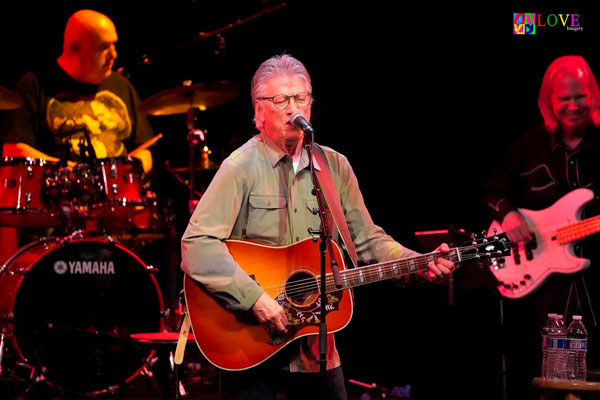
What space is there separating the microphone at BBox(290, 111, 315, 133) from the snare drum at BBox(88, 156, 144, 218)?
118 inches

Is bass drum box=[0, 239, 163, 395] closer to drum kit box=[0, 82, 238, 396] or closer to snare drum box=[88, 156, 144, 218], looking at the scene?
drum kit box=[0, 82, 238, 396]

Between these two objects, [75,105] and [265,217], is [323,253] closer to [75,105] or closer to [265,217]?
[265,217]

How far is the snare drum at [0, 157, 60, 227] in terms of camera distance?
598cm

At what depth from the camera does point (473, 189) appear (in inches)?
268

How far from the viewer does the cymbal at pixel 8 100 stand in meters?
5.97

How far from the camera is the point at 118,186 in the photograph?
6.11m

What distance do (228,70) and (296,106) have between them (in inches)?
192

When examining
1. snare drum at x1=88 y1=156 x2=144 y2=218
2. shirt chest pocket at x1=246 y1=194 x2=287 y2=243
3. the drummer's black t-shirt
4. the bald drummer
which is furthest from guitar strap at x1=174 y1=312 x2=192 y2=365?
the drummer's black t-shirt

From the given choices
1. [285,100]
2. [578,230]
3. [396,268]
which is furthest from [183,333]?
[578,230]

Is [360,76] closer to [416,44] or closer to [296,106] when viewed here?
[416,44]

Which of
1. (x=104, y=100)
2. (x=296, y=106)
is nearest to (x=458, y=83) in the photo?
(x=104, y=100)

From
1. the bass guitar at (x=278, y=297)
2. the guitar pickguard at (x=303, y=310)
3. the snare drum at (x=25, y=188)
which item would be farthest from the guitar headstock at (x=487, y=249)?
the snare drum at (x=25, y=188)

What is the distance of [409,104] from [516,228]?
184 centimetres

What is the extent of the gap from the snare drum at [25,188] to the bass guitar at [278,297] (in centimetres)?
309
